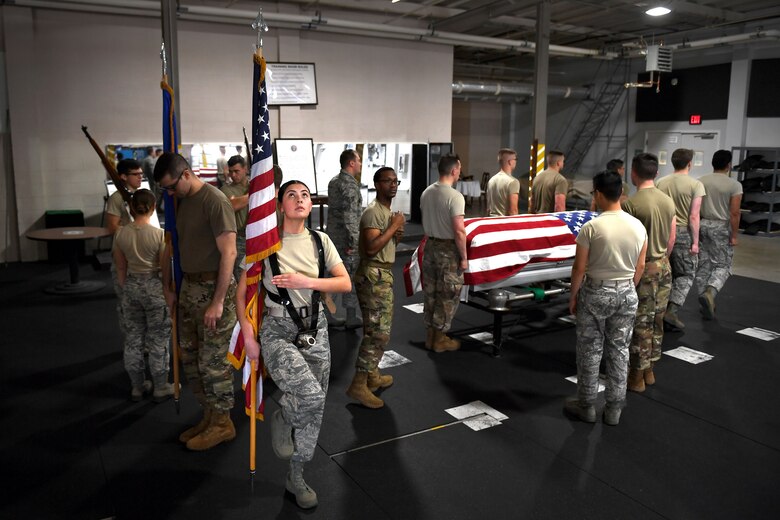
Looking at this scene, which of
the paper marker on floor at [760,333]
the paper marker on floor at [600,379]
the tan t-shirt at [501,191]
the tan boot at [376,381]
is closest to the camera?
the tan boot at [376,381]

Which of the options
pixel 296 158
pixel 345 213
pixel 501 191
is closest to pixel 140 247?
pixel 345 213

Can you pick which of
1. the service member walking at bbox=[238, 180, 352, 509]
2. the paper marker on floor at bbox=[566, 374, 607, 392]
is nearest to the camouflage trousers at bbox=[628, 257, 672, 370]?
the paper marker on floor at bbox=[566, 374, 607, 392]

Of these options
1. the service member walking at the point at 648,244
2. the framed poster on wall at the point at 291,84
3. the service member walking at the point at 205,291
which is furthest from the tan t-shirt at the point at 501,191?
the framed poster on wall at the point at 291,84

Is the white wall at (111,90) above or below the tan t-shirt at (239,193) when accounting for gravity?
above

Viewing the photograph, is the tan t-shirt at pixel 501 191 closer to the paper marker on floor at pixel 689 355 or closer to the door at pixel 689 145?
the paper marker on floor at pixel 689 355

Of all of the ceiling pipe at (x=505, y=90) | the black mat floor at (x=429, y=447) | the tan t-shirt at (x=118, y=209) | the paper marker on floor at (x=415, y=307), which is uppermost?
the ceiling pipe at (x=505, y=90)

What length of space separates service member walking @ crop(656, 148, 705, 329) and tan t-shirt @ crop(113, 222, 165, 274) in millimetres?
4092

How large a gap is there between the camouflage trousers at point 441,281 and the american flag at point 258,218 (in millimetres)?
2241

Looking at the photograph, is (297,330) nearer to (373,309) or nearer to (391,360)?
(373,309)

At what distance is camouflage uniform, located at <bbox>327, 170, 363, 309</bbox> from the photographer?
542cm

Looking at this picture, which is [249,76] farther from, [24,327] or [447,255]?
[447,255]

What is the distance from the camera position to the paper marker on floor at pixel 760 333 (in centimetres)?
557

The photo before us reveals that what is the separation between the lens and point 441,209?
15.7ft

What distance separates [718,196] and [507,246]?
2.34m
